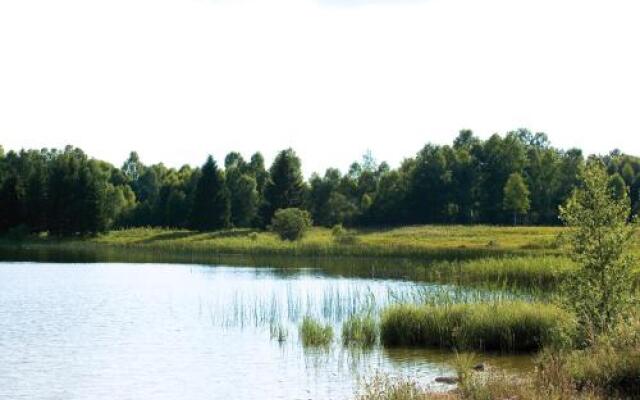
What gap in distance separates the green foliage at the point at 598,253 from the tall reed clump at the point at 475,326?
3543 mm

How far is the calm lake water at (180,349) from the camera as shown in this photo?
2125 centimetres

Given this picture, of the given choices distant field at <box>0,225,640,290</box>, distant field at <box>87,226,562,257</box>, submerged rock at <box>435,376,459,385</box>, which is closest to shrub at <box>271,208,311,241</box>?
distant field at <box>87,226,562,257</box>

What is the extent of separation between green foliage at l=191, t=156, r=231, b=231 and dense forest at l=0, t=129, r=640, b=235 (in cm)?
13

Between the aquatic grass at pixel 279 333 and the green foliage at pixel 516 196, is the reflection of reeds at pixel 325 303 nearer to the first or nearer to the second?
the aquatic grass at pixel 279 333

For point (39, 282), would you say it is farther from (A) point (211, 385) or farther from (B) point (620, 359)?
(B) point (620, 359)

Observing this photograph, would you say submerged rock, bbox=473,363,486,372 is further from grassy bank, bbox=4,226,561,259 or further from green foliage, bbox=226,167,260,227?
green foliage, bbox=226,167,260,227

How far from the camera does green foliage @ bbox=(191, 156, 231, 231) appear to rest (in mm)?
106562

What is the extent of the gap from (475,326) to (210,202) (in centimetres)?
8336

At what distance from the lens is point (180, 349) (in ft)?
87.8

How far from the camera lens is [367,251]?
67688 mm

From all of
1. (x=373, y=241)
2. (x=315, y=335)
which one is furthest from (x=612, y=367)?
(x=373, y=241)

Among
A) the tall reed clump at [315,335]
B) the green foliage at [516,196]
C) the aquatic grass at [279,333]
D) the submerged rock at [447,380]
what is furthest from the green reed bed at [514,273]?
the green foliage at [516,196]

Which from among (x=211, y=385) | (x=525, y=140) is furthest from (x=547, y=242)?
(x=525, y=140)

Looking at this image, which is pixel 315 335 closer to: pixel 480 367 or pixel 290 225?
pixel 480 367
